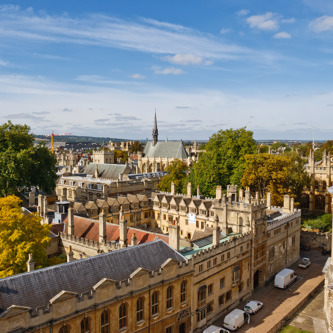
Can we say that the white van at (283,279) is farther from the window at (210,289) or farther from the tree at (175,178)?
the tree at (175,178)

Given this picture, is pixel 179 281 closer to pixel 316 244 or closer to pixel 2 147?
pixel 316 244

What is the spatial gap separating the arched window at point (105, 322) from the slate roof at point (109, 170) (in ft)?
180

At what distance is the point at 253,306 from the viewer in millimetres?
33344

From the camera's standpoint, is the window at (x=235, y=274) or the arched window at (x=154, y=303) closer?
the arched window at (x=154, y=303)

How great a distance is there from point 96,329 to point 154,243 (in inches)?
322

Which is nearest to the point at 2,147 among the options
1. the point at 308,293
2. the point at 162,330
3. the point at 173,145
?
the point at 162,330

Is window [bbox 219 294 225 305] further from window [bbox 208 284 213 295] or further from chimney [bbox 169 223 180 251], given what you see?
chimney [bbox 169 223 180 251]

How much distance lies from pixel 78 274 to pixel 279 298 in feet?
76.6

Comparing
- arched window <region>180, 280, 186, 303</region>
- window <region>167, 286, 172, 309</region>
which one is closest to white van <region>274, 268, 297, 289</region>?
arched window <region>180, 280, 186, 303</region>

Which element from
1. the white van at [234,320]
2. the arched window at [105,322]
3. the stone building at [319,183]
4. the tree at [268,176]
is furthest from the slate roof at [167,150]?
the arched window at [105,322]

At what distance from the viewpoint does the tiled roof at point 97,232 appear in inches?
1382

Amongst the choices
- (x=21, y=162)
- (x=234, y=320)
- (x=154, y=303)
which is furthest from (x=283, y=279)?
(x=21, y=162)

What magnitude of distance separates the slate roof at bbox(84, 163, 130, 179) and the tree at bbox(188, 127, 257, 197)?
62.2 feet

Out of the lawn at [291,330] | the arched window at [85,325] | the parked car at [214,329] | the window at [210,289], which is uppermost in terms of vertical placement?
the arched window at [85,325]
